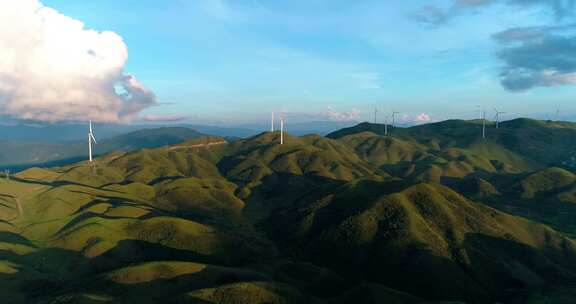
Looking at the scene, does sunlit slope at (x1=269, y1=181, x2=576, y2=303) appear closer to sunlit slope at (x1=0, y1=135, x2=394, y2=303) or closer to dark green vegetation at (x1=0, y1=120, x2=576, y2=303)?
dark green vegetation at (x1=0, y1=120, x2=576, y2=303)

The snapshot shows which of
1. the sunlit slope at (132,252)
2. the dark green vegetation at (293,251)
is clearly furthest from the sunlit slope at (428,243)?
the sunlit slope at (132,252)

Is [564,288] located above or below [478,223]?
below

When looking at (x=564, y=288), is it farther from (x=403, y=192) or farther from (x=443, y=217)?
(x=403, y=192)

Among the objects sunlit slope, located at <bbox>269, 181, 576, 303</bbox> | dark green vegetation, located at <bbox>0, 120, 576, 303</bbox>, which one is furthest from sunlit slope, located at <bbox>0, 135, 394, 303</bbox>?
sunlit slope, located at <bbox>269, 181, 576, 303</bbox>

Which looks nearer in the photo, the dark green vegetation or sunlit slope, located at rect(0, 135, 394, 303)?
sunlit slope, located at rect(0, 135, 394, 303)

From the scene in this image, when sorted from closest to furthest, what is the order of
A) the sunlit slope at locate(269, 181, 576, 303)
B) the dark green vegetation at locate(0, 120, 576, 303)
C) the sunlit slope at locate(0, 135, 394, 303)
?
the sunlit slope at locate(0, 135, 394, 303)
the dark green vegetation at locate(0, 120, 576, 303)
the sunlit slope at locate(269, 181, 576, 303)

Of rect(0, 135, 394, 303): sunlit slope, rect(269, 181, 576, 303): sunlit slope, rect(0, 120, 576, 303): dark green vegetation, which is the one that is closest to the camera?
rect(0, 135, 394, 303): sunlit slope

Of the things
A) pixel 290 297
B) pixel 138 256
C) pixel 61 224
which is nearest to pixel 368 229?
pixel 290 297

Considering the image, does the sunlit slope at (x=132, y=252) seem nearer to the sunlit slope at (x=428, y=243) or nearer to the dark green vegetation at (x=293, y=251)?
the dark green vegetation at (x=293, y=251)

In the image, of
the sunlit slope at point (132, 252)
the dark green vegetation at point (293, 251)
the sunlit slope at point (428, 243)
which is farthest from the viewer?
the sunlit slope at point (428, 243)
